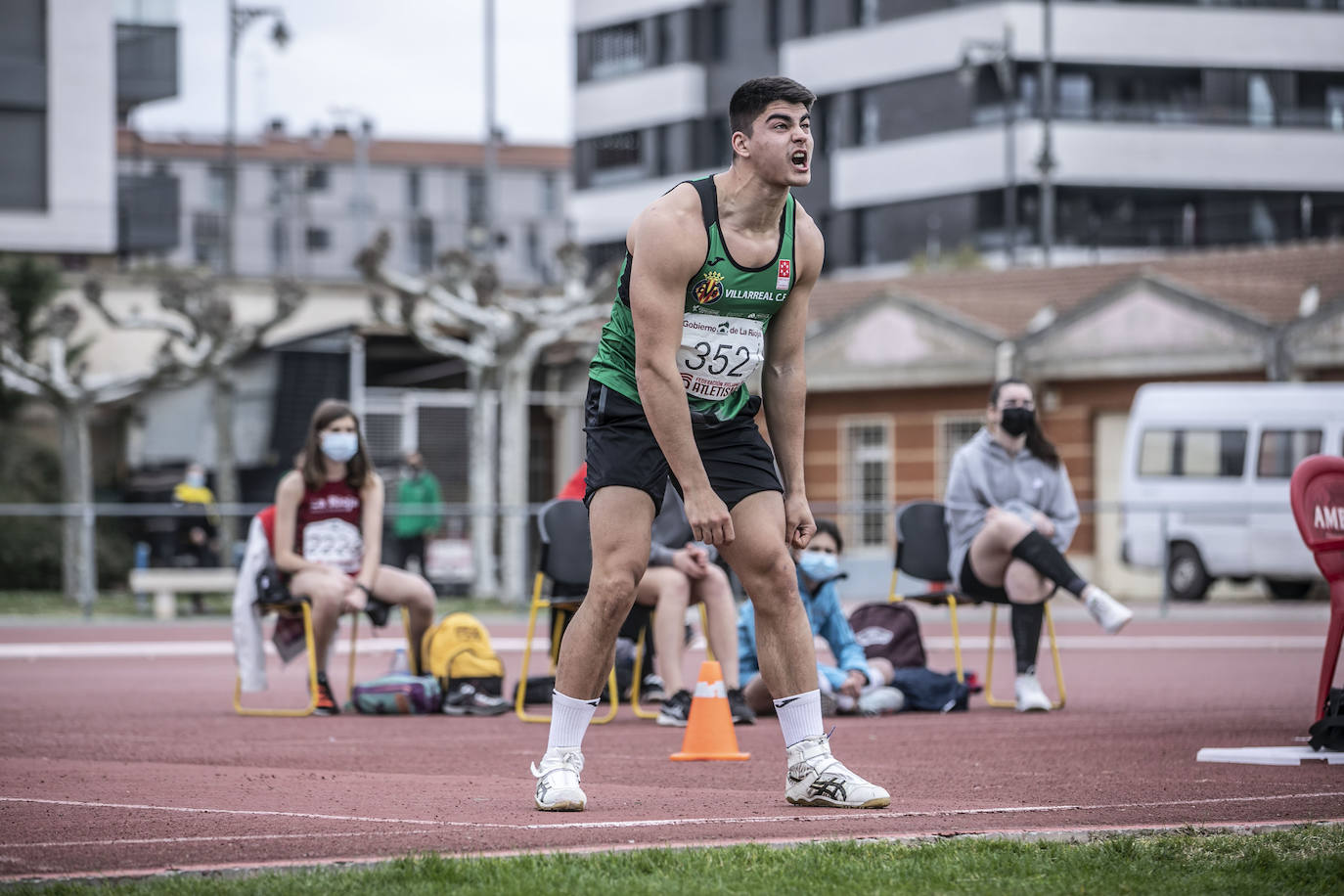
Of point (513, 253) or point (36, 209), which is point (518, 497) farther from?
point (513, 253)

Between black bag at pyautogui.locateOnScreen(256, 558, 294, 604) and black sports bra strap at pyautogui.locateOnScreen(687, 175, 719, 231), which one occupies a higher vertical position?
black sports bra strap at pyautogui.locateOnScreen(687, 175, 719, 231)

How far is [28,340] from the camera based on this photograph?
32.6m

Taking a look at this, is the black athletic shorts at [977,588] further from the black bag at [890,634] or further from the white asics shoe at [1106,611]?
the white asics shoe at [1106,611]

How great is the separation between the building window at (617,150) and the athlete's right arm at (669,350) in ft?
184

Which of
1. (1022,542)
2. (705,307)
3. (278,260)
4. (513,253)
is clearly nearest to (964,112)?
(513,253)

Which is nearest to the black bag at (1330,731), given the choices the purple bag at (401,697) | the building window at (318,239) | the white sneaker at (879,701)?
the white sneaker at (879,701)

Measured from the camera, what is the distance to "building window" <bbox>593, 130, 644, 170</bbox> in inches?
2427

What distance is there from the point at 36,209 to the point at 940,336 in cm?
1985

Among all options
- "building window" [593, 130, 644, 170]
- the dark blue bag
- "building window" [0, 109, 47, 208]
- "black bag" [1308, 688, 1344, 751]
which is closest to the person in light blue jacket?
the dark blue bag

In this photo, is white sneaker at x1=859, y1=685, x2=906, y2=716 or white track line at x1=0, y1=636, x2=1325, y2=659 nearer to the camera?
white sneaker at x1=859, y1=685, x2=906, y2=716

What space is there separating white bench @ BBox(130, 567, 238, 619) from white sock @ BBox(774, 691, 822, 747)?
57.3ft

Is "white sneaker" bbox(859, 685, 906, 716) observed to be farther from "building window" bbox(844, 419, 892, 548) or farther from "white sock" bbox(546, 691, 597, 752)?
"building window" bbox(844, 419, 892, 548)

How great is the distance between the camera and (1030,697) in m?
10.5

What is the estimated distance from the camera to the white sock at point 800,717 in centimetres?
605
